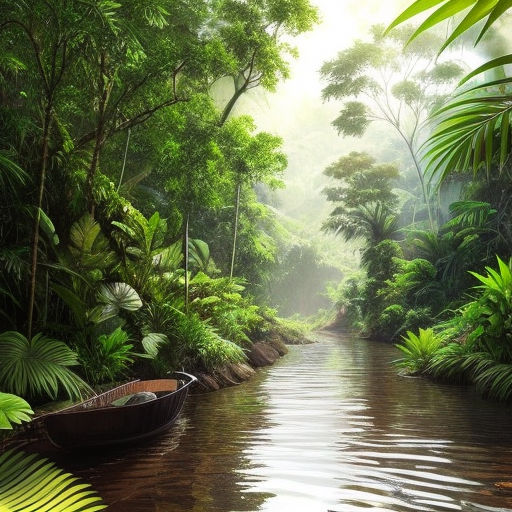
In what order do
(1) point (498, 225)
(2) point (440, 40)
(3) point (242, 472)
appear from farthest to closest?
(2) point (440, 40) → (1) point (498, 225) → (3) point (242, 472)

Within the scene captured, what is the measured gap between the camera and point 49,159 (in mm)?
7199

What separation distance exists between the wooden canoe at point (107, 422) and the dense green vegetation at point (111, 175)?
0.98 meters

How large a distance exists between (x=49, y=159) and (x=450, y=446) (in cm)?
672

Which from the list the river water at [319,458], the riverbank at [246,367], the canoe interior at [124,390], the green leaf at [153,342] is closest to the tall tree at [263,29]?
the green leaf at [153,342]

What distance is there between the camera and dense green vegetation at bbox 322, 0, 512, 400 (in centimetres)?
210

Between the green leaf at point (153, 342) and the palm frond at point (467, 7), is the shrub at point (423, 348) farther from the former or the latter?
the palm frond at point (467, 7)

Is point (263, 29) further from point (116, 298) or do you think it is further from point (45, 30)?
point (116, 298)

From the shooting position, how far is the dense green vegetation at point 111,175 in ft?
19.0

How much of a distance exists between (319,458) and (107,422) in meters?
1.95

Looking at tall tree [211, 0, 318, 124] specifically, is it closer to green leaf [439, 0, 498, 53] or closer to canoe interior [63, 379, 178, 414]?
canoe interior [63, 379, 178, 414]

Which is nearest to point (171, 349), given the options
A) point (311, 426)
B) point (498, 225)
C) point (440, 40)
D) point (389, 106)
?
point (311, 426)

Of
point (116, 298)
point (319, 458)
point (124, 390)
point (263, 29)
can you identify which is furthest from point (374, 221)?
point (319, 458)

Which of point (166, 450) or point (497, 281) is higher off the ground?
point (497, 281)

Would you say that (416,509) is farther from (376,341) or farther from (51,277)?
(376,341)
